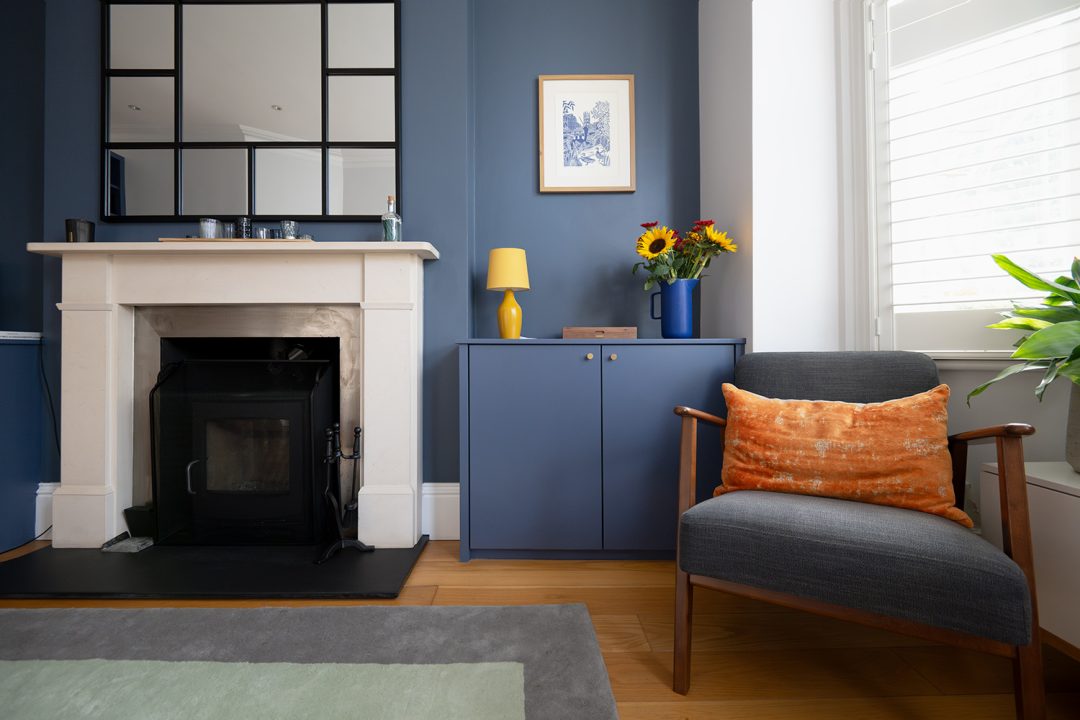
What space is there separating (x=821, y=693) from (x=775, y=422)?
0.65 metres

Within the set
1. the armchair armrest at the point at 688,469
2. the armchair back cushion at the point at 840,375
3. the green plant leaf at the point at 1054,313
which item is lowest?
the armchair armrest at the point at 688,469

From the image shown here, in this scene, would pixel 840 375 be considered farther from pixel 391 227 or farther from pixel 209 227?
pixel 209 227

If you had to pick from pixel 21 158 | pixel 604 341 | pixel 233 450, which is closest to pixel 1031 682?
pixel 604 341

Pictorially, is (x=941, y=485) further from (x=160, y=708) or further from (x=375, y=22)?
(x=375, y=22)

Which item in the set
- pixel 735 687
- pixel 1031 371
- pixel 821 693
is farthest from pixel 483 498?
pixel 1031 371

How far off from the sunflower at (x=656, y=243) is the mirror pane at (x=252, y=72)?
1499mm

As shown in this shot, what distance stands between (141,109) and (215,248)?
2.69 ft

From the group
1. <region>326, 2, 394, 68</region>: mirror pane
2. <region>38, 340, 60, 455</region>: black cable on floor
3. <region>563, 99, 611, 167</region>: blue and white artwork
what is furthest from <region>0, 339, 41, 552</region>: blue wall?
<region>563, 99, 611, 167</region>: blue and white artwork

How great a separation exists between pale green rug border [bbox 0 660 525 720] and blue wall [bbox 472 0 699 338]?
1.50 m

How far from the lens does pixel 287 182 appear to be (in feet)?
7.36

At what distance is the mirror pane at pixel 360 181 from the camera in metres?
2.26

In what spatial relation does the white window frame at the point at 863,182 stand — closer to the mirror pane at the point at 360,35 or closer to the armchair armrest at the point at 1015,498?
the armchair armrest at the point at 1015,498

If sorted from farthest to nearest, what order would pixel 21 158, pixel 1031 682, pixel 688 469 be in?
pixel 21 158, pixel 688 469, pixel 1031 682

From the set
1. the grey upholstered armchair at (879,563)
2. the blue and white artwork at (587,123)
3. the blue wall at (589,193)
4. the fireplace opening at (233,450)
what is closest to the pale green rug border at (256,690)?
the grey upholstered armchair at (879,563)
